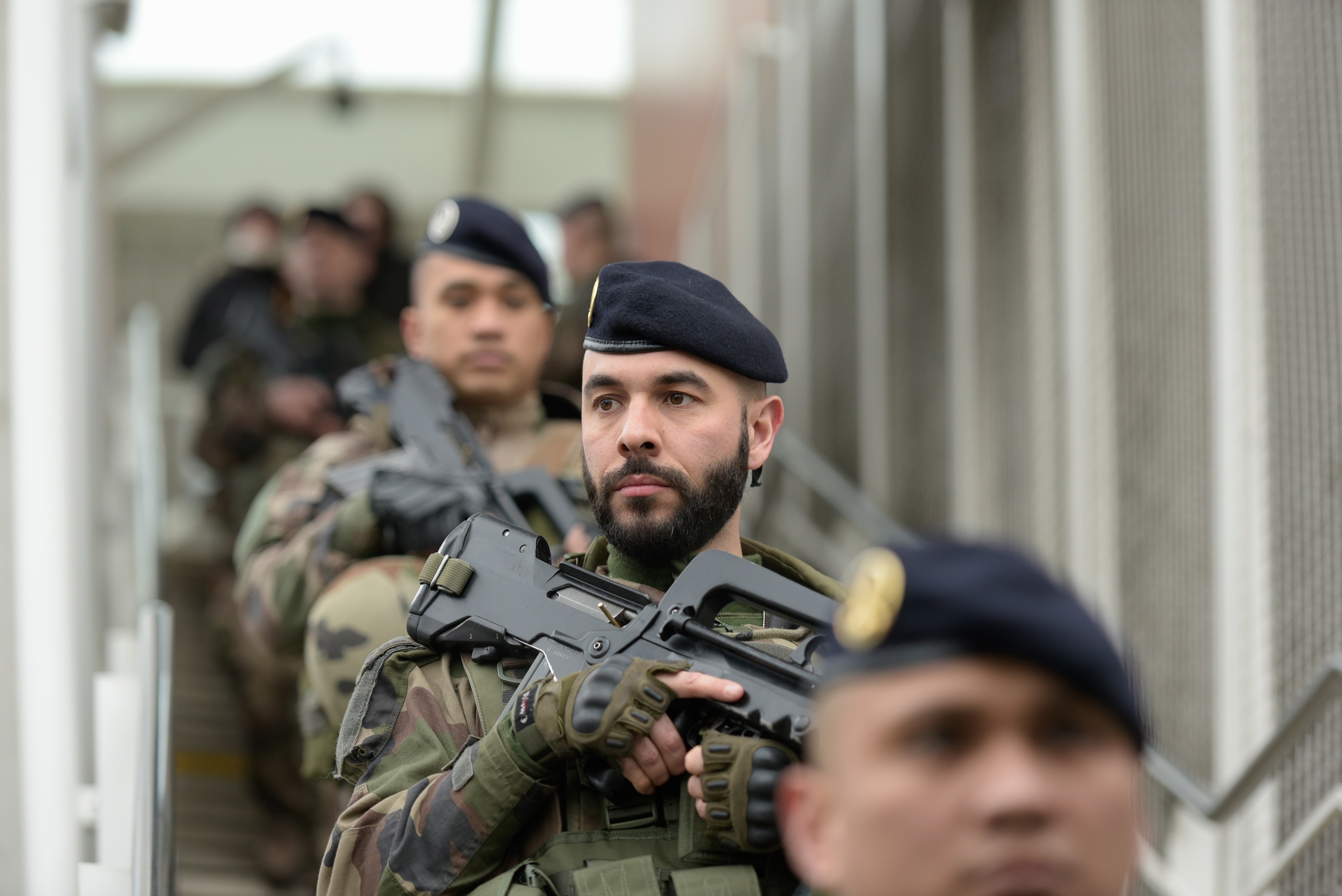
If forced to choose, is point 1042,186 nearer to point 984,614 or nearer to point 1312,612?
point 1312,612

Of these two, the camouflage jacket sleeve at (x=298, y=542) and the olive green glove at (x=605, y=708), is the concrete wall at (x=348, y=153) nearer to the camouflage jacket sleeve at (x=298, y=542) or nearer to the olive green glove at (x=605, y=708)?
the camouflage jacket sleeve at (x=298, y=542)

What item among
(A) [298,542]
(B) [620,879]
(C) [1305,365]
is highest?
(C) [1305,365]

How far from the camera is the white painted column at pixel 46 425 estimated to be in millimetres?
3385

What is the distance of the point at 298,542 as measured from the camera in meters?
3.91

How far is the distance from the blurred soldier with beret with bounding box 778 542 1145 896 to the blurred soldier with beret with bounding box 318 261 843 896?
0.60 meters

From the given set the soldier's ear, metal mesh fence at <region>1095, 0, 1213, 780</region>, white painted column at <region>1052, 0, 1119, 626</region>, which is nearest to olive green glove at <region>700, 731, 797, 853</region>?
the soldier's ear

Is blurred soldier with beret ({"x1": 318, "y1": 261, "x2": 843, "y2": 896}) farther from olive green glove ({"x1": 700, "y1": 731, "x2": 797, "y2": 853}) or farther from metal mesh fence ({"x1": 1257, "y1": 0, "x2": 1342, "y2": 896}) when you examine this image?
metal mesh fence ({"x1": 1257, "y1": 0, "x2": 1342, "y2": 896})

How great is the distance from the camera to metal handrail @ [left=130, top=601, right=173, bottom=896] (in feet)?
9.22

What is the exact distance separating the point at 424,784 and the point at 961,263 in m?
3.90

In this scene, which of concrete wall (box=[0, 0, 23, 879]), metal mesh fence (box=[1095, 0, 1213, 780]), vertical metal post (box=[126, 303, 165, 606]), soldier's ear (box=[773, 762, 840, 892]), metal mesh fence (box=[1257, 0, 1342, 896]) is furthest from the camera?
vertical metal post (box=[126, 303, 165, 606])

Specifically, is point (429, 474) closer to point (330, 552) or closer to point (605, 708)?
point (330, 552)

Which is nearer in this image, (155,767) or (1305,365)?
(155,767)

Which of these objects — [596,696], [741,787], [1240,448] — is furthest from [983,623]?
[1240,448]

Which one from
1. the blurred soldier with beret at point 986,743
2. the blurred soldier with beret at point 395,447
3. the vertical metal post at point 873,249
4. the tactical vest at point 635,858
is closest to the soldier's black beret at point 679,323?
the tactical vest at point 635,858
